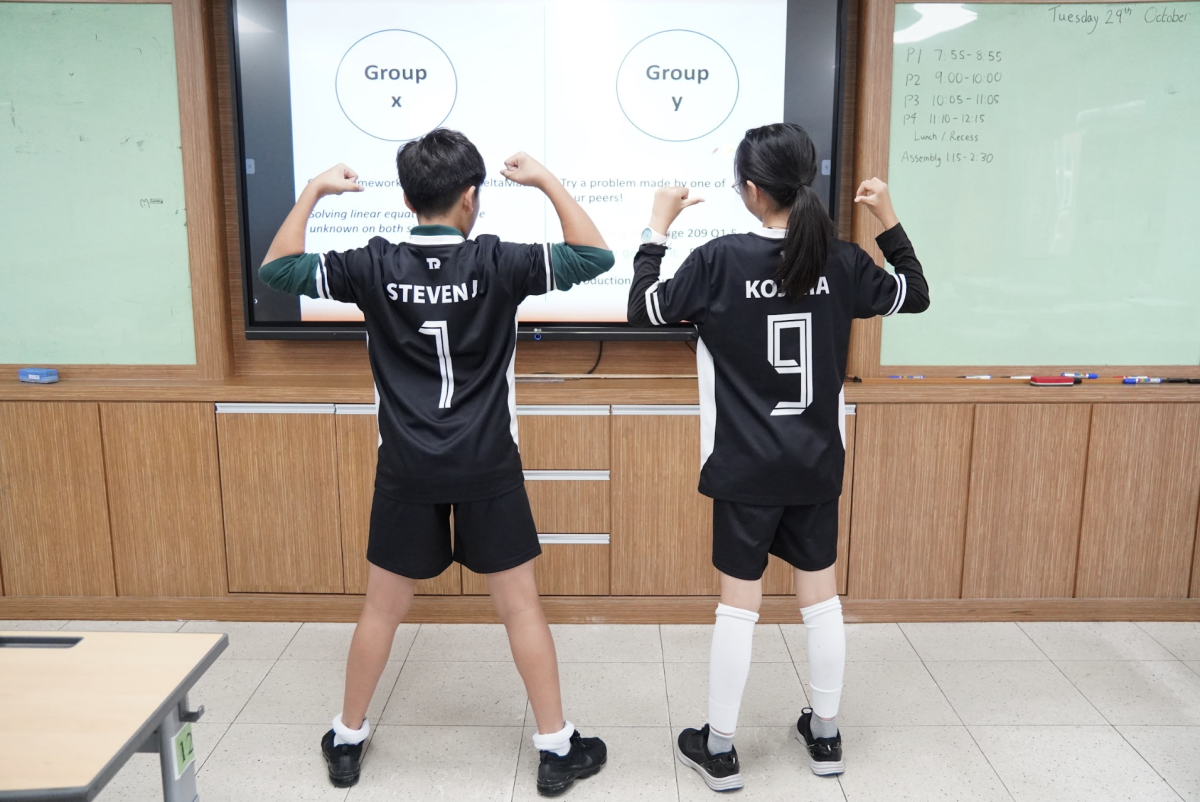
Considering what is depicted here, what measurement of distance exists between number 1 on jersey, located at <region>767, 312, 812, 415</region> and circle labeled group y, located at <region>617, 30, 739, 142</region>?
3.99ft

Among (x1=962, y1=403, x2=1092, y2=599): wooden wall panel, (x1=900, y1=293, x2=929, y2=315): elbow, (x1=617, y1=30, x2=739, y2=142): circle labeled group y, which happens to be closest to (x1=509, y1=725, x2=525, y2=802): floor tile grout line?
(x1=900, y1=293, x2=929, y2=315): elbow

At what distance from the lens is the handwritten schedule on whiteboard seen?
2.69m

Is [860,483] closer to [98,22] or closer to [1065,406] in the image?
[1065,406]

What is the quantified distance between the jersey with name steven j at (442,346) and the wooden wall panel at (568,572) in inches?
38.6

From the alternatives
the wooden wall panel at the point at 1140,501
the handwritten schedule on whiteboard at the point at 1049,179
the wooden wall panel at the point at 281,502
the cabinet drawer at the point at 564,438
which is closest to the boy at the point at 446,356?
the cabinet drawer at the point at 564,438

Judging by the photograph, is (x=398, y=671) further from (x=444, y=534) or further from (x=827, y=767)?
(x=827, y=767)

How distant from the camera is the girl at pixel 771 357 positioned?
175 centimetres

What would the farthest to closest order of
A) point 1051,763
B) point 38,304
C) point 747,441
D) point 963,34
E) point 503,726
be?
point 38,304
point 963,34
point 503,726
point 1051,763
point 747,441

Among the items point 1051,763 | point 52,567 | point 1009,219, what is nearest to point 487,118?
point 1009,219

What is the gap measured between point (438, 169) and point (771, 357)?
2.56ft

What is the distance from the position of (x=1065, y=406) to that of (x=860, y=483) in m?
0.70

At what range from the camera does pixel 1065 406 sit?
2.73m

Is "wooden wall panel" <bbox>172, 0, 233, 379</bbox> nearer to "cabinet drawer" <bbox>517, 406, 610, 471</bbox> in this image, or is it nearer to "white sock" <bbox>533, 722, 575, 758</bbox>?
"cabinet drawer" <bbox>517, 406, 610, 471</bbox>

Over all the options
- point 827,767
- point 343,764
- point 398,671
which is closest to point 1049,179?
point 827,767
